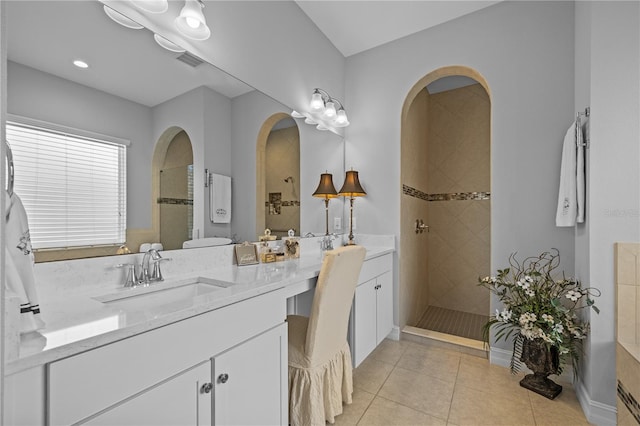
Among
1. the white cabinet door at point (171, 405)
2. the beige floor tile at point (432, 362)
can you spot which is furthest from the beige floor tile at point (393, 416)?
→ the white cabinet door at point (171, 405)

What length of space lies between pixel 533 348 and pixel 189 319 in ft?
6.80

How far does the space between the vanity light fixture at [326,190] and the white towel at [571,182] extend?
163 centimetres

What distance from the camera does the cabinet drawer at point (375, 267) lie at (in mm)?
2064

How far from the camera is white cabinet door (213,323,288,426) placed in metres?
1.07

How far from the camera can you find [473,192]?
3479 mm

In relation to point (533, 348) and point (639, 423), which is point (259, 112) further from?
point (639, 423)

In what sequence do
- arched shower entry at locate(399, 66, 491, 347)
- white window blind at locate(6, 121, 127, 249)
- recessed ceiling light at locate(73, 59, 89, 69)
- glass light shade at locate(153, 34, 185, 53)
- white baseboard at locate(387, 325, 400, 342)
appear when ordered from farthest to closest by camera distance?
arched shower entry at locate(399, 66, 491, 347), white baseboard at locate(387, 325, 400, 342), glass light shade at locate(153, 34, 185, 53), recessed ceiling light at locate(73, 59, 89, 69), white window blind at locate(6, 121, 127, 249)

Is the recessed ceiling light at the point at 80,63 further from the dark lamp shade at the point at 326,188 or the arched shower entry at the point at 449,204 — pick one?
the arched shower entry at the point at 449,204

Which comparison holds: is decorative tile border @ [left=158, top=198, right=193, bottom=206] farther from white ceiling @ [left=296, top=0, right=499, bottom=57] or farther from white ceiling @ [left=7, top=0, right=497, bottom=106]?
white ceiling @ [left=296, top=0, right=499, bottom=57]

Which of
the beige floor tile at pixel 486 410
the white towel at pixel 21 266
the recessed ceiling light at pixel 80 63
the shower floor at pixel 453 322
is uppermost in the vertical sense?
the recessed ceiling light at pixel 80 63

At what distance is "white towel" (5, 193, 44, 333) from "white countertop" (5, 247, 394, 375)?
50 millimetres

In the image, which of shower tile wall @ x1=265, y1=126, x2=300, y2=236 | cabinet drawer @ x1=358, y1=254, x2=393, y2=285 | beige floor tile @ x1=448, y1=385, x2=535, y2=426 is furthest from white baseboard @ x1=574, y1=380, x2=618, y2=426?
shower tile wall @ x1=265, y1=126, x2=300, y2=236

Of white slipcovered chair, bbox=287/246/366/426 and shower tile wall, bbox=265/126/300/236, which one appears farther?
shower tile wall, bbox=265/126/300/236

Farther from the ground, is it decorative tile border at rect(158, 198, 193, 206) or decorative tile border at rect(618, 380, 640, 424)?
decorative tile border at rect(158, 198, 193, 206)
